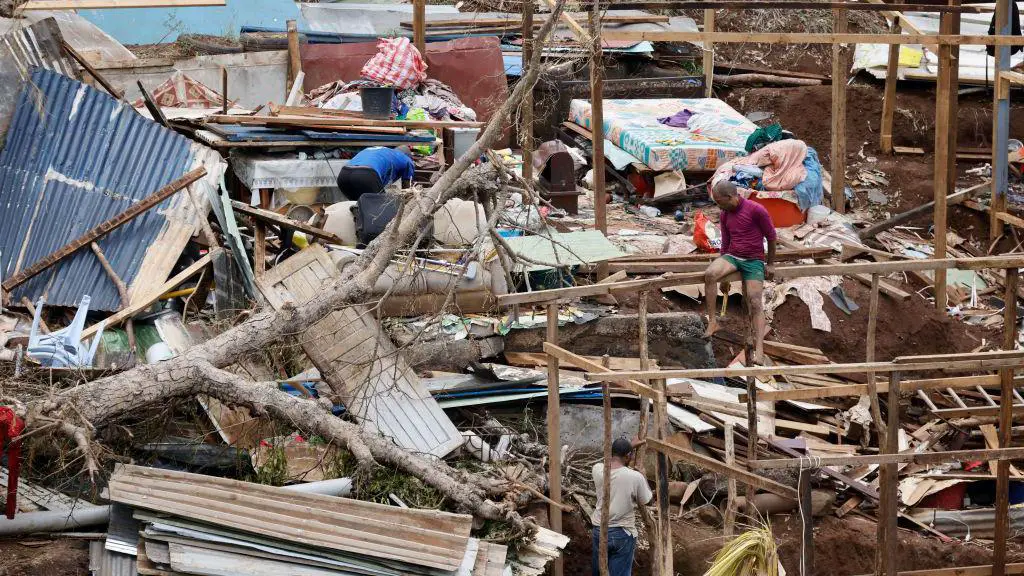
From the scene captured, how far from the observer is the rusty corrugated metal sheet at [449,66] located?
62.3ft

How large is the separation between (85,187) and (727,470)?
7838mm

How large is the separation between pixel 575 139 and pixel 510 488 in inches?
387

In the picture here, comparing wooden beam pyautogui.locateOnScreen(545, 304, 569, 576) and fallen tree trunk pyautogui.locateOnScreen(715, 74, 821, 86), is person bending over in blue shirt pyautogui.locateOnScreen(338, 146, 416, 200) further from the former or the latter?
fallen tree trunk pyautogui.locateOnScreen(715, 74, 821, 86)

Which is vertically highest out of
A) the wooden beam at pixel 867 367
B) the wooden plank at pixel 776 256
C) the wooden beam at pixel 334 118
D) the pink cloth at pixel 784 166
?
the wooden beam at pixel 334 118

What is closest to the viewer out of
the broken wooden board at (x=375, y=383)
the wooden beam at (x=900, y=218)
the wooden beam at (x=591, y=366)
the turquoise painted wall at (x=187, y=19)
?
the wooden beam at (x=591, y=366)

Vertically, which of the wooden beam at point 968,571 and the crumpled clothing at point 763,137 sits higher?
the crumpled clothing at point 763,137

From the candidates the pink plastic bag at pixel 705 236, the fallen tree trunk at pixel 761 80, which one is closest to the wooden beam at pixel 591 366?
the pink plastic bag at pixel 705 236

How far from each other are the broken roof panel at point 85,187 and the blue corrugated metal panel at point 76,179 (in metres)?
0.01

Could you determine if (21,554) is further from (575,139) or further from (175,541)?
(575,139)

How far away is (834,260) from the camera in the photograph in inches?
598

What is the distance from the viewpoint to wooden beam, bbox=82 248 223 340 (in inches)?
445

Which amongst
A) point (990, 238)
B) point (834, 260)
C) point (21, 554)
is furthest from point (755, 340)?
point (990, 238)

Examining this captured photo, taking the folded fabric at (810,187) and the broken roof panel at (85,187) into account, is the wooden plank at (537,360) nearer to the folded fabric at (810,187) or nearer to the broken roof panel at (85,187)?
the broken roof panel at (85,187)

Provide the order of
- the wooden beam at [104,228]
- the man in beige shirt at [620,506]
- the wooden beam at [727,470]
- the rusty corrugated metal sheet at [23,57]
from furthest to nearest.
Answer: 1. the rusty corrugated metal sheet at [23,57]
2. the wooden beam at [104,228]
3. the man in beige shirt at [620,506]
4. the wooden beam at [727,470]
